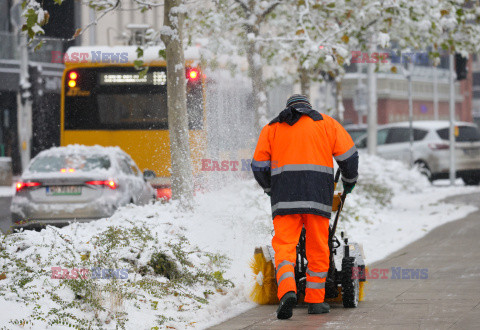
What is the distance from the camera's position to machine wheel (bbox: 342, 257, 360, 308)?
25.1 ft

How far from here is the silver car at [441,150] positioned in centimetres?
2725

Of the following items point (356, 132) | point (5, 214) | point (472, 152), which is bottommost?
point (5, 214)

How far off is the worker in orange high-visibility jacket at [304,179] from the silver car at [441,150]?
1981 cm

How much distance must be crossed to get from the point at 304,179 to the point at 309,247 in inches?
20.3

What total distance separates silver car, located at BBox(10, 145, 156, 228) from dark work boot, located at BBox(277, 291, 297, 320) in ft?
20.7

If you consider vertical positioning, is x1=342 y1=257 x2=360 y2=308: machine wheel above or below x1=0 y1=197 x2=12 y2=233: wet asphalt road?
above

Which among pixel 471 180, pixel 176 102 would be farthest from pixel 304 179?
pixel 471 180

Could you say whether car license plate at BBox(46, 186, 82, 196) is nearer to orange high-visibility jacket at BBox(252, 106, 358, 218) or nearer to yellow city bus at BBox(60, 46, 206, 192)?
yellow city bus at BBox(60, 46, 206, 192)

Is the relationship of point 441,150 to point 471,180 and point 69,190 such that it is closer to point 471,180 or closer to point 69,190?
point 471,180

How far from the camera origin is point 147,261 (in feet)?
26.6

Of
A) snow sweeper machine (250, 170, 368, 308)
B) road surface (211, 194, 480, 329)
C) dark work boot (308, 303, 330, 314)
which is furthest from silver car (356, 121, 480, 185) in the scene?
dark work boot (308, 303, 330, 314)

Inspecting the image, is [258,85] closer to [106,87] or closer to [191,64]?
[191,64]

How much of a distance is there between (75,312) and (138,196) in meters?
7.85

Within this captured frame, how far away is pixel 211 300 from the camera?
8.02 metres
